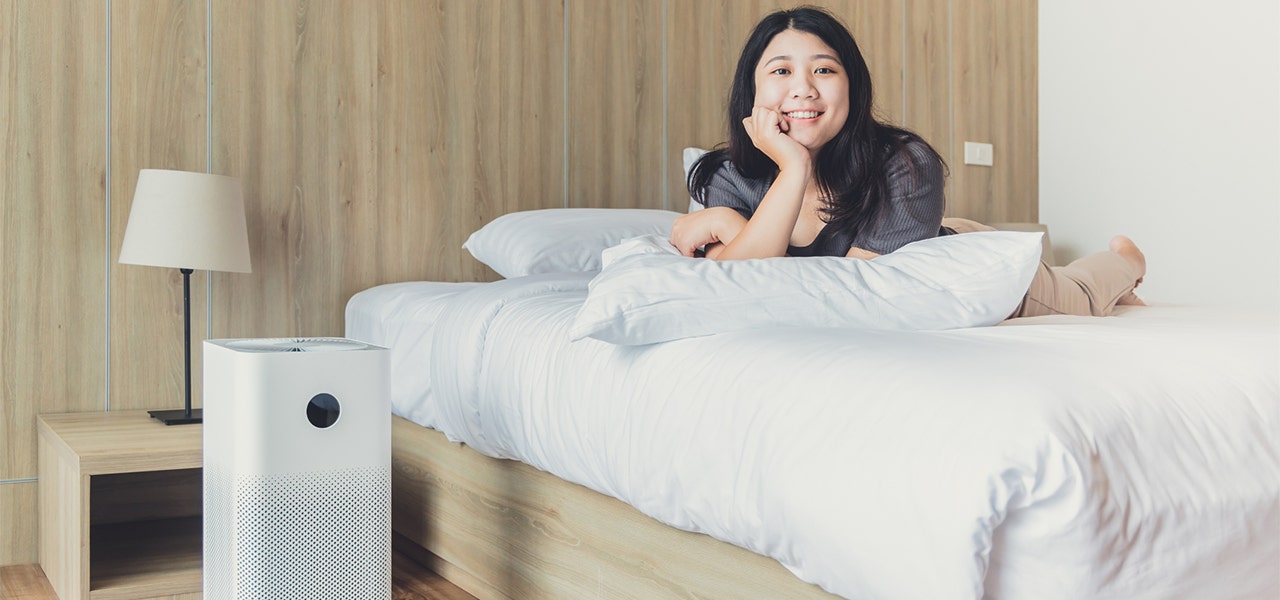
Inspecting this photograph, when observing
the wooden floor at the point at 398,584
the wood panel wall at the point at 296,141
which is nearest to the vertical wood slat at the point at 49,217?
the wood panel wall at the point at 296,141

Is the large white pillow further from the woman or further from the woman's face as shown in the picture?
the woman's face

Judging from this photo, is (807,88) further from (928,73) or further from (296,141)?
(928,73)

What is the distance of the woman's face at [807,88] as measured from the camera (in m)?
1.64

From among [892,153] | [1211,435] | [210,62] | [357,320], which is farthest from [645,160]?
[1211,435]

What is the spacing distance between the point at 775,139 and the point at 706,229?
20cm

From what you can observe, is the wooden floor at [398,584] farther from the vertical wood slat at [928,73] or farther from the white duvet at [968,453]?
the vertical wood slat at [928,73]

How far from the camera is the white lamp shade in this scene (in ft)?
6.79

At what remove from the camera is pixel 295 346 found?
158 cm

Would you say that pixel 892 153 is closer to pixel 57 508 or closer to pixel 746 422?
pixel 746 422

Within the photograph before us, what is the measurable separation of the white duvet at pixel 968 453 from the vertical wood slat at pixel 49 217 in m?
1.43

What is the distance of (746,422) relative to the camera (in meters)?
1.10

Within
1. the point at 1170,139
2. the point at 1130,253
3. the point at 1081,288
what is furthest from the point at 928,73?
the point at 1081,288

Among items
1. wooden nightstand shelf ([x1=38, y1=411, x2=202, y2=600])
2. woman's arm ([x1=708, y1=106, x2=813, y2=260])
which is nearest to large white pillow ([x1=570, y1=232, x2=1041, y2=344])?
woman's arm ([x1=708, y1=106, x2=813, y2=260])

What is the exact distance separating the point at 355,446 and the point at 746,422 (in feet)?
2.22
